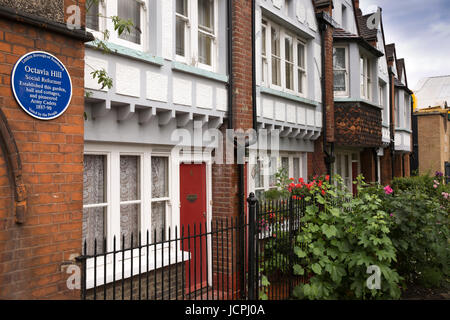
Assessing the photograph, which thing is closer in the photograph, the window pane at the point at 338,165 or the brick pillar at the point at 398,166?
the window pane at the point at 338,165

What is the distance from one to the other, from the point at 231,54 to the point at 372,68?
26.3 ft

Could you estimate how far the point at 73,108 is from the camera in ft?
11.7

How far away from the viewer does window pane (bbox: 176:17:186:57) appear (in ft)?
20.4

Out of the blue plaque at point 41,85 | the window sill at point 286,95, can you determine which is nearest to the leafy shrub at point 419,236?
the window sill at point 286,95

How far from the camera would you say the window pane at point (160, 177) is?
6016 mm

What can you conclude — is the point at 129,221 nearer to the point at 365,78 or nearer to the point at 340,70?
the point at 340,70

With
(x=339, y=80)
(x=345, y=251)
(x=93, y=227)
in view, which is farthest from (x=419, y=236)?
(x=339, y=80)

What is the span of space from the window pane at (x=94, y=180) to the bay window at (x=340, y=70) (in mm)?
8281

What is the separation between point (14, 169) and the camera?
304 centimetres

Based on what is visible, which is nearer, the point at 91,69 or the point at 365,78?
the point at 91,69

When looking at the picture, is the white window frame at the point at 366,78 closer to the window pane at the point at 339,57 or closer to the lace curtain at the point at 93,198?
the window pane at the point at 339,57

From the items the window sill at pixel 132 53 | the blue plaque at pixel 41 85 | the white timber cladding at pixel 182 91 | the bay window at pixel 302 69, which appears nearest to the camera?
the blue plaque at pixel 41 85

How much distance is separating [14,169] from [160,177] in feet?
10.3

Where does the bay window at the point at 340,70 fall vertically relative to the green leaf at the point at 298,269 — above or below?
above
